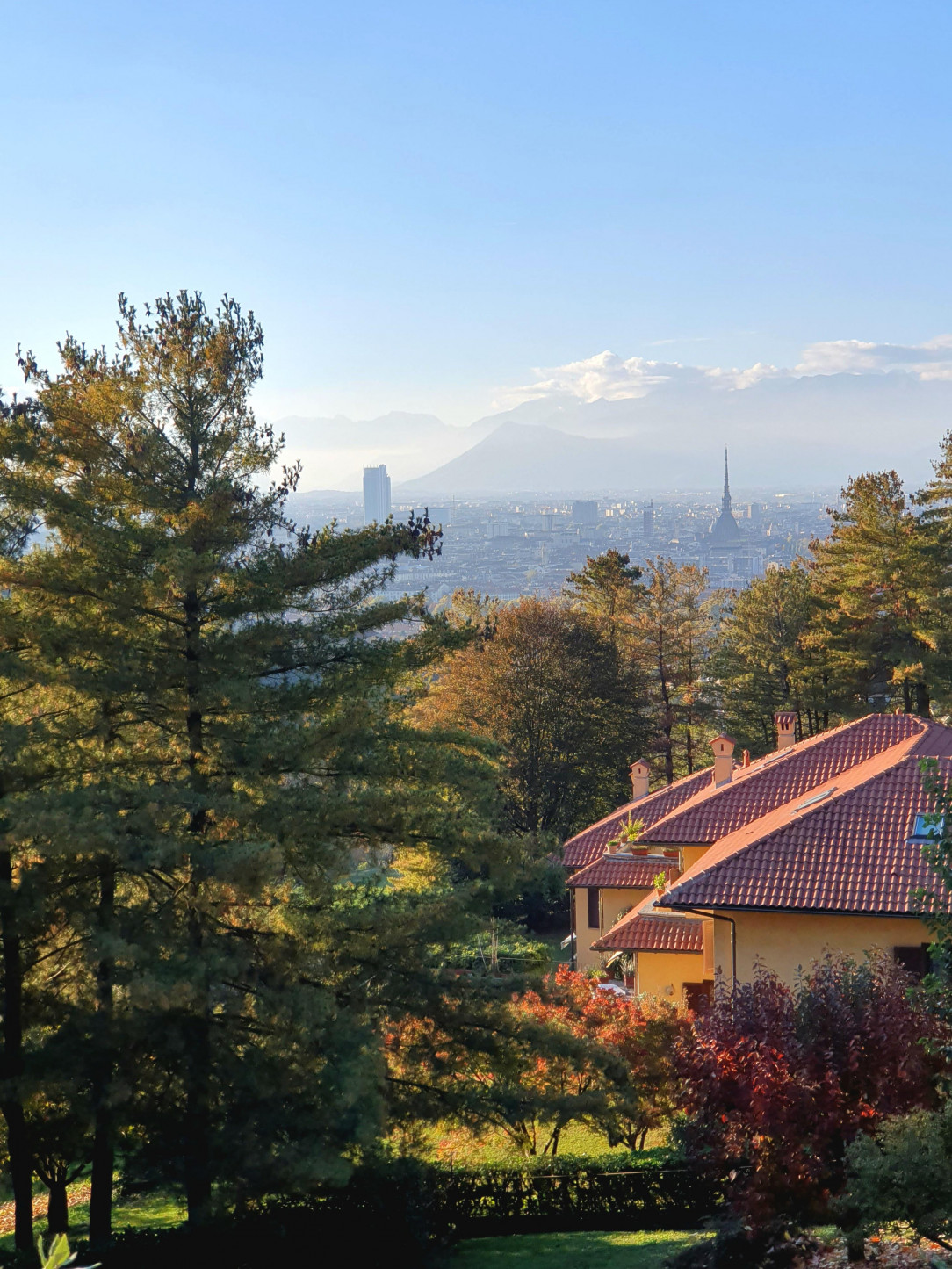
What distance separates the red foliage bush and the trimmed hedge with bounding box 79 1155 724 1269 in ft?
10.4

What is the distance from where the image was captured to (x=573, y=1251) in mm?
13023

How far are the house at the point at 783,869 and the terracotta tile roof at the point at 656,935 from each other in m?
0.02

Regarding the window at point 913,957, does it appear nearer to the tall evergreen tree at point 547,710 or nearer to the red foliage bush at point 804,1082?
the red foliage bush at point 804,1082

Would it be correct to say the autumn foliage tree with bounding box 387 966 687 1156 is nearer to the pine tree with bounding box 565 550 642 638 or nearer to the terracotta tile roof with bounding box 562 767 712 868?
the terracotta tile roof with bounding box 562 767 712 868

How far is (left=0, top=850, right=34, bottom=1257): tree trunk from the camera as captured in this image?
12086mm

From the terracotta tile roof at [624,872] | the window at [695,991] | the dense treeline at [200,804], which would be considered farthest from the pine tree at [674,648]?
the dense treeline at [200,804]

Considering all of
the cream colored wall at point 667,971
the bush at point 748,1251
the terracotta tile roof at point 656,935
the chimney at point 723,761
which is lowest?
the cream colored wall at point 667,971

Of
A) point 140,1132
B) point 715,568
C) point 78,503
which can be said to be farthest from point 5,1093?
point 715,568

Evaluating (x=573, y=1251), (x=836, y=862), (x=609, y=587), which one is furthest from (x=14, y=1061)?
(x=609, y=587)

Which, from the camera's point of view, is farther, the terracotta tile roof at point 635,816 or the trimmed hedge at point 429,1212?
the terracotta tile roof at point 635,816

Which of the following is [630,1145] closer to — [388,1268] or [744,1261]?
[388,1268]

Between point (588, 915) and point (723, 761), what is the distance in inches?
200

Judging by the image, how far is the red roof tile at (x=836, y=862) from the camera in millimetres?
16797

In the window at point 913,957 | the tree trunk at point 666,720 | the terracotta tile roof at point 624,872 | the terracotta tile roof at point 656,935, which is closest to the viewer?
the window at point 913,957
